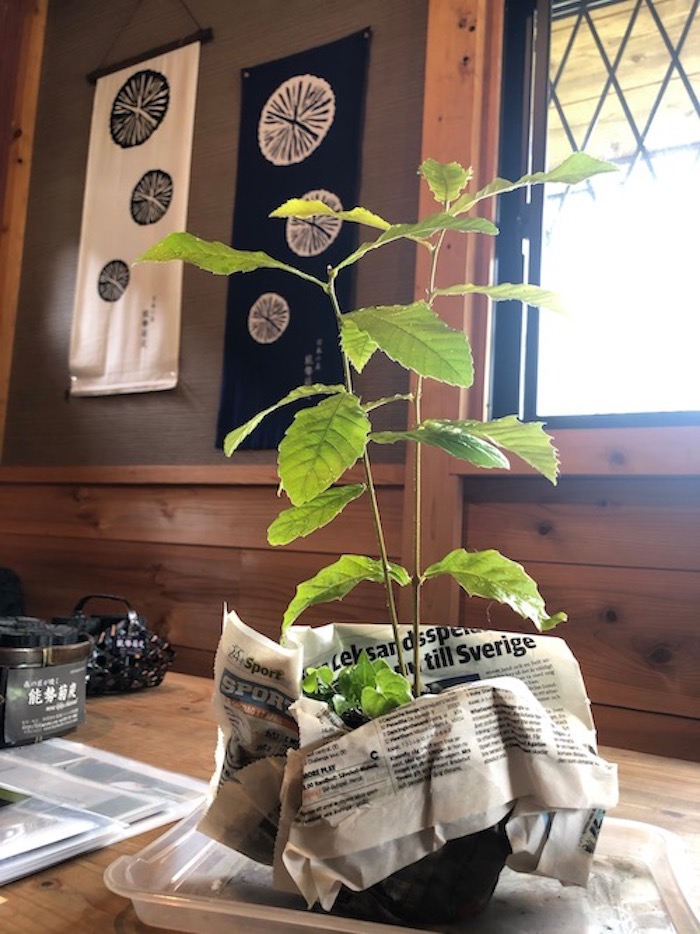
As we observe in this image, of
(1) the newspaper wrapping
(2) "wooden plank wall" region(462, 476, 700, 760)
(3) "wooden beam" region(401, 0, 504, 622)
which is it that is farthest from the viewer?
(3) "wooden beam" region(401, 0, 504, 622)

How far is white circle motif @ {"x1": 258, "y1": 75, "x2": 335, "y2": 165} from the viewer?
1.72m

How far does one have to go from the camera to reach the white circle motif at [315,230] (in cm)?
166

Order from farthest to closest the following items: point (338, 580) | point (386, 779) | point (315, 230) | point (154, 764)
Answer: point (315, 230) < point (154, 764) < point (338, 580) < point (386, 779)

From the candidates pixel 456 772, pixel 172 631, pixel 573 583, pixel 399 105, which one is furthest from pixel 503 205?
pixel 456 772

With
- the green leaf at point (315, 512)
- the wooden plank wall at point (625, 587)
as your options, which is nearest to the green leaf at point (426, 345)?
the green leaf at point (315, 512)

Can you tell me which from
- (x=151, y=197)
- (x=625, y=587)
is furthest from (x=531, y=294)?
(x=151, y=197)

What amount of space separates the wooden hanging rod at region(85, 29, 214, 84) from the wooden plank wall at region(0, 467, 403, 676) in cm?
113

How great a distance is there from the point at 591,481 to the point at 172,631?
3.30 ft

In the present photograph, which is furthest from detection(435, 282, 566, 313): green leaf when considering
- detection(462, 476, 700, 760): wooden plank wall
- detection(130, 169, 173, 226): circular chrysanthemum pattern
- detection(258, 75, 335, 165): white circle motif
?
detection(130, 169, 173, 226): circular chrysanthemum pattern

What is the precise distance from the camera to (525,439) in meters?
0.49

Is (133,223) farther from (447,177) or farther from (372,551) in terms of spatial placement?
(447,177)

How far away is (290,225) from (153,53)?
75 centimetres

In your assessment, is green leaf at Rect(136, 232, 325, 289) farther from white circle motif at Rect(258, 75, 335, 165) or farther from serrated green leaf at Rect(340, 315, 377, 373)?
white circle motif at Rect(258, 75, 335, 165)

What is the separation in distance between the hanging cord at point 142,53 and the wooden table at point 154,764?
5.24 feet
